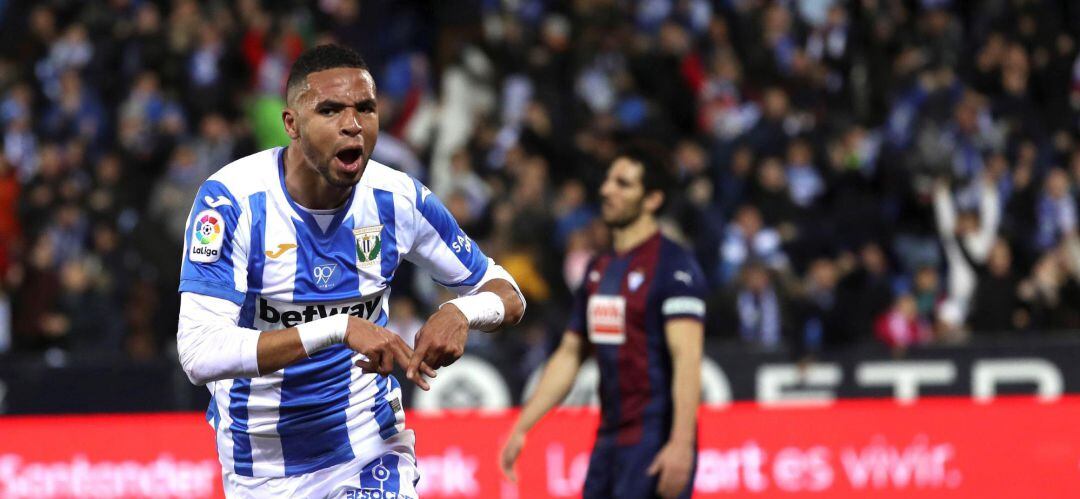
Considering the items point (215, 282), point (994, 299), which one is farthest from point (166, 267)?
point (215, 282)

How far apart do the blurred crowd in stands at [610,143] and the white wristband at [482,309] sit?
8236 millimetres

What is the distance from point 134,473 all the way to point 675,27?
897 cm

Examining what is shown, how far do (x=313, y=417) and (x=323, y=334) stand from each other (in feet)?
2.03

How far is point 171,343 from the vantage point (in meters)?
14.2

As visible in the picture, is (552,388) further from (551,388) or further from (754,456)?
(754,456)

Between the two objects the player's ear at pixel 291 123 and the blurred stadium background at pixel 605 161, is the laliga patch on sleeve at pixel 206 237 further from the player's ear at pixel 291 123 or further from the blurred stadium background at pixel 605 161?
the blurred stadium background at pixel 605 161

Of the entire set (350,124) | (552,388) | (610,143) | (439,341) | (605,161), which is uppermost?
(610,143)

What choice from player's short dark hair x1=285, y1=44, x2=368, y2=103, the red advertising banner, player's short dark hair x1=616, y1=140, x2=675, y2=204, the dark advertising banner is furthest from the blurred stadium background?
player's short dark hair x1=285, y1=44, x2=368, y2=103

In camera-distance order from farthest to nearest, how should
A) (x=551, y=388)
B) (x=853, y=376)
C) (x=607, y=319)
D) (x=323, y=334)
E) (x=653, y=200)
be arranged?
1. (x=853, y=376)
2. (x=551, y=388)
3. (x=653, y=200)
4. (x=607, y=319)
5. (x=323, y=334)

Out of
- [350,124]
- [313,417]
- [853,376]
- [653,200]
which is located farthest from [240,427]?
[853,376]

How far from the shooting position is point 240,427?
4961 millimetres

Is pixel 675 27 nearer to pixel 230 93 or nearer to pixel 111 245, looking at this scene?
pixel 230 93

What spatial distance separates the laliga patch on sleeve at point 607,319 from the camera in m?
6.85

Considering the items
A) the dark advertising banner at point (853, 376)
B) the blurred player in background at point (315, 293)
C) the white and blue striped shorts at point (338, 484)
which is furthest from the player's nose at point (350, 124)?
the dark advertising banner at point (853, 376)
